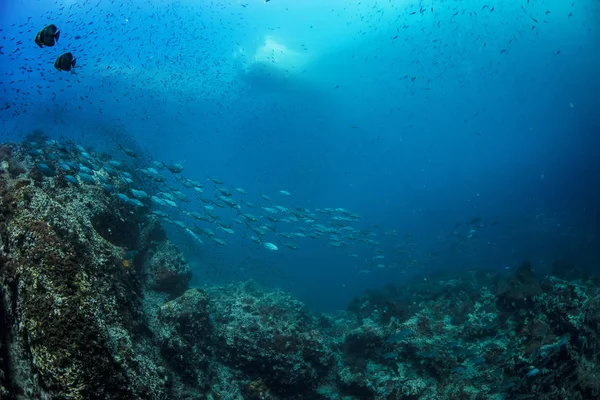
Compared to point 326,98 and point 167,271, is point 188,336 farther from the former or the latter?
point 326,98

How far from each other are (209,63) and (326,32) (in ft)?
48.1

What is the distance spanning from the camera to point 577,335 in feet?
26.9

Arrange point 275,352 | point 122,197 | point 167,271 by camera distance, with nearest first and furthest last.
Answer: point 275,352 → point 122,197 → point 167,271

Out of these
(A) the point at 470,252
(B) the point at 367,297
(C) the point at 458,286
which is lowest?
(B) the point at 367,297

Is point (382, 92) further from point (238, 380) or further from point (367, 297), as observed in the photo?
point (238, 380)

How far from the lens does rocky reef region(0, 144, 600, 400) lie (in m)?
3.17

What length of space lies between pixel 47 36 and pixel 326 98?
45.4 metres

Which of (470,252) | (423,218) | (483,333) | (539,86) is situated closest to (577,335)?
(483,333)

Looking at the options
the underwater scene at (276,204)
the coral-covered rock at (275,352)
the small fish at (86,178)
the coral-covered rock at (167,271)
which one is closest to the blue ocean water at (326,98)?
the underwater scene at (276,204)

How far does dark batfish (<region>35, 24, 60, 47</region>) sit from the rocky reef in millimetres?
2622

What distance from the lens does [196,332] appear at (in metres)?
7.91

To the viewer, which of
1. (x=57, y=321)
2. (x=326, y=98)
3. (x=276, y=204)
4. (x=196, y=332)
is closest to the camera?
(x=57, y=321)

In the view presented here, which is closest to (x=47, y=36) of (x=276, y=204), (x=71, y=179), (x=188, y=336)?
(x=71, y=179)

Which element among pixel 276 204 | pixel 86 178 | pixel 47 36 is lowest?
pixel 86 178
